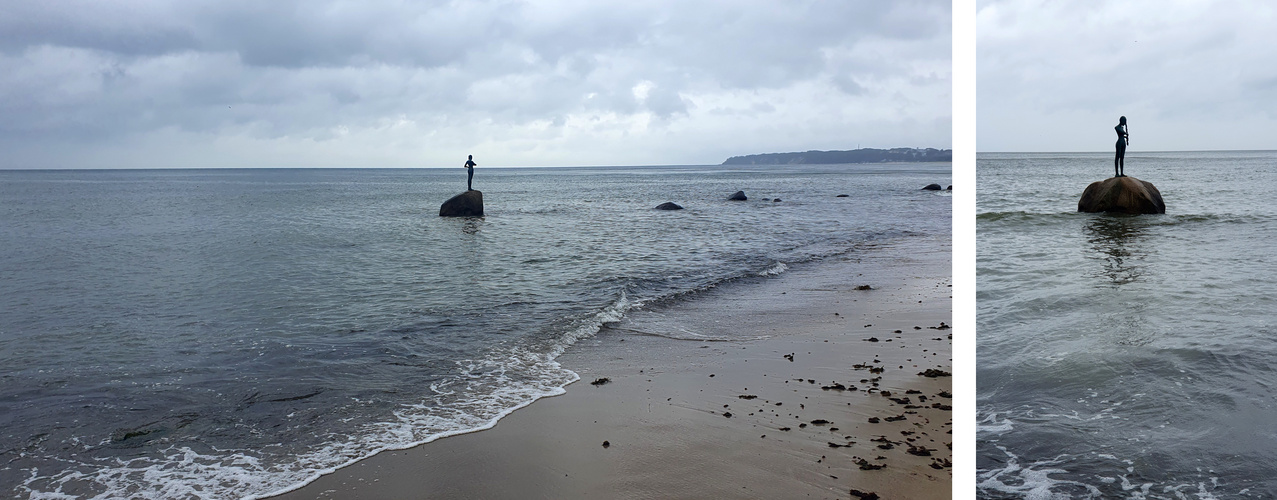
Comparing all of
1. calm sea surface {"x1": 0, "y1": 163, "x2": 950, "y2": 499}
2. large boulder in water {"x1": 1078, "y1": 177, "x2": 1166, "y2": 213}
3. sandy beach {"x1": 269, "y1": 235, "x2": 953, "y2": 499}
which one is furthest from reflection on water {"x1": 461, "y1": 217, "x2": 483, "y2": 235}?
large boulder in water {"x1": 1078, "y1": 177, "x2": 1166, "y2": 213}

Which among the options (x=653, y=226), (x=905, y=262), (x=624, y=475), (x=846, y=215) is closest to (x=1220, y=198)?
(x=846, y=215)

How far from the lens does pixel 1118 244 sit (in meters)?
6.95

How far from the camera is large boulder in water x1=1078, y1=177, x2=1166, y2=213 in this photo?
9578 millimetres

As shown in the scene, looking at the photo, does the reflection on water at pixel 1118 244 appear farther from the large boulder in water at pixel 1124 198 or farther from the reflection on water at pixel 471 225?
the reflection on water at pixel 471 225

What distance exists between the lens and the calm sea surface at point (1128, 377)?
2.13m

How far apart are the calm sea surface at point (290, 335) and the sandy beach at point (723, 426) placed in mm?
296

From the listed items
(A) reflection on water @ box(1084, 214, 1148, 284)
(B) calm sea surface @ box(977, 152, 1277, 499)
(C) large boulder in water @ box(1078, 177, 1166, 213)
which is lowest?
(B) calm sea surface @ box(977, 152, 1277, 499)

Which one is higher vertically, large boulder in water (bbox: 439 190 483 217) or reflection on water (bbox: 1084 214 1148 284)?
large boulder in water (bbox: 439 190 483 217)

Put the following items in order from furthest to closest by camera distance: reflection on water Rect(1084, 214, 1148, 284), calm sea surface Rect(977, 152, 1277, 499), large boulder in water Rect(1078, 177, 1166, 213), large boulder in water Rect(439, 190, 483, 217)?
large boulder in water Rect(439, 190, 483, 217)
large boulder in water Rect(1078, 177, 1166, 213)
reflection on water Rect(1084, 214, 1148, 284)
calm sea surface Rect(977, 152, 1277, 499)

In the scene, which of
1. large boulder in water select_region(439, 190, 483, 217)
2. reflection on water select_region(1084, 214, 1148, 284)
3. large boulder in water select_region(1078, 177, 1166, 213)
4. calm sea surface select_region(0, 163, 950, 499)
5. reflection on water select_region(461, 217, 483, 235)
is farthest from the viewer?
large boulder in water select_region(439, 190, 483, 217)

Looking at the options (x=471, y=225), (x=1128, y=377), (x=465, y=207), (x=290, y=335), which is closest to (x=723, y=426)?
(x=1128, y=377)

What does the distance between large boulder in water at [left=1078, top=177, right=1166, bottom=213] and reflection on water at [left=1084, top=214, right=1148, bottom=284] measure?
0.21m

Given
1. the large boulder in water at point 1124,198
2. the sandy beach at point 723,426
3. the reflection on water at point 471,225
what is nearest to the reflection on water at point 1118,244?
the large boulder in water at point 1124,198

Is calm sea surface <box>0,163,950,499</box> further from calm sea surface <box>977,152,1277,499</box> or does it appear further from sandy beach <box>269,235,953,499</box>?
calm sea surface <box>977,152,1277,499</box>
